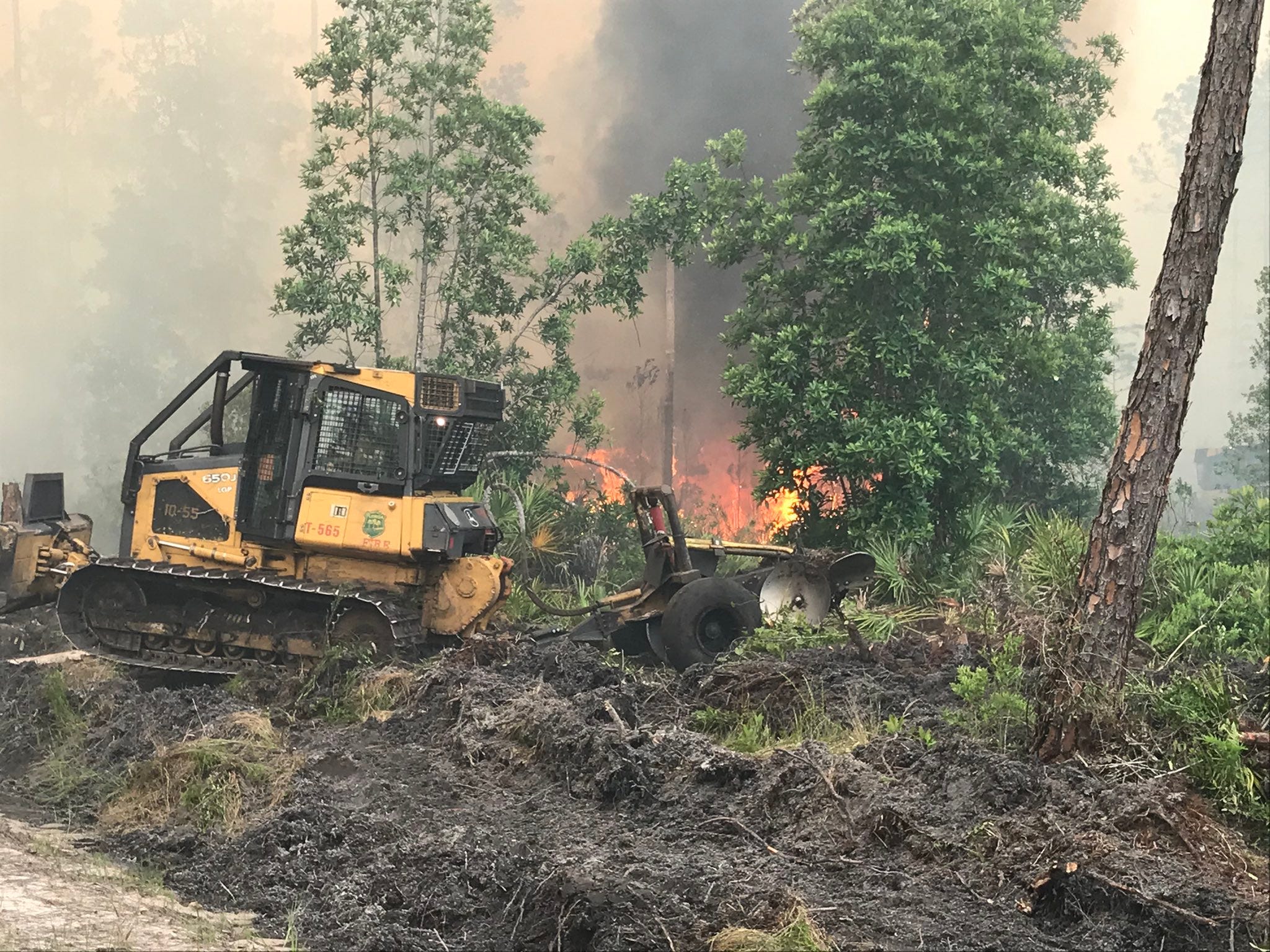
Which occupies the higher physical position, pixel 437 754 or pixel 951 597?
pixel 951 597

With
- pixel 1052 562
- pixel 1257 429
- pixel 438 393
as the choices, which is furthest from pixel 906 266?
pixel 1257 429

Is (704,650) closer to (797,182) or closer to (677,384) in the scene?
(797,182)

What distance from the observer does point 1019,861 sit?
6836 millimetres

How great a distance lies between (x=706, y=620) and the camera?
12.6m

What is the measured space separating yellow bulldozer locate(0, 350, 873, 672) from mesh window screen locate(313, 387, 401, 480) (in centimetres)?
1

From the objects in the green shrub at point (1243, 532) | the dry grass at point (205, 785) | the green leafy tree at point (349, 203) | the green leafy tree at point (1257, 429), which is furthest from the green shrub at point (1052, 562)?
the green leafy tree at point (1257, 429)

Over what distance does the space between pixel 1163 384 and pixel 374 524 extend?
741 centimetres

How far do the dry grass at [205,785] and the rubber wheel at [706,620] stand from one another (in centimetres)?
433

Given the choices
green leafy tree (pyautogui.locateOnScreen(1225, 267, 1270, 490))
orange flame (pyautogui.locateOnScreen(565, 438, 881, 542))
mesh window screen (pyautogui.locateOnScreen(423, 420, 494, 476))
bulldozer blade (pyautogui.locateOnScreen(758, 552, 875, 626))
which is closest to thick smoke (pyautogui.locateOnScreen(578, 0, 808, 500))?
orange flame (pyautogui.locateOnScreen(565, 438, 881, 542))

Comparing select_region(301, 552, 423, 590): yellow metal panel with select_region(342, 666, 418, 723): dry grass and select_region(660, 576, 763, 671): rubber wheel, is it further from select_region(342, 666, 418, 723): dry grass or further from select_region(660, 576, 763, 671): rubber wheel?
select_region(660, 576, 763, 671): rubber wheel

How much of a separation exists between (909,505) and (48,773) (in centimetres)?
1103

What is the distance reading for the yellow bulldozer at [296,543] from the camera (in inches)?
475

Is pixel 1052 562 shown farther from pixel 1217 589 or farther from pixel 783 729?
pixel 783 729

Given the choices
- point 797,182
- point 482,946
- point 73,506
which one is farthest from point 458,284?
point 73,506
